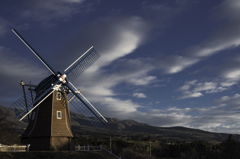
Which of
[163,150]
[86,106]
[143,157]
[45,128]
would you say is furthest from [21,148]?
[163,150]

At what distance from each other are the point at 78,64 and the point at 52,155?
648 inches

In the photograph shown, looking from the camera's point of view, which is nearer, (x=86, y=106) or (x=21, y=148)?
(x=21, y=148)

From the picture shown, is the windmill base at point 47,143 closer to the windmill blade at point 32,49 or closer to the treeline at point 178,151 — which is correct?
the windmill blade at point 32,49

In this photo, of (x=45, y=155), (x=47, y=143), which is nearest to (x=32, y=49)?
(x=47, y=143)

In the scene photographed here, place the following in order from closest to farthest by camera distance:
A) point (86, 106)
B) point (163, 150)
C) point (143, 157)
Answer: point (86, 106)
point (143, 157)
point (163, 150)

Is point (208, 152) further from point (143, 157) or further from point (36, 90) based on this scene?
point (36, 90)

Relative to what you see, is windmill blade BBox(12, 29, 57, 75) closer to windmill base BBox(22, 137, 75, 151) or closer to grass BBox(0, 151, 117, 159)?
windmill base BBox(22, 137, 75, 151)

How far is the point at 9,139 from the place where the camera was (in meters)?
40.0

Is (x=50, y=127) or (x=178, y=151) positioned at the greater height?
(x=50, y=127)

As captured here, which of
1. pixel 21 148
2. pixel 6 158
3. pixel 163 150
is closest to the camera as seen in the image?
pixel 6 158

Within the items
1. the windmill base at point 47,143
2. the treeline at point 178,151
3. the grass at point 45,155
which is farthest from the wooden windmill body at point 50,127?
the treeline at point 178,151

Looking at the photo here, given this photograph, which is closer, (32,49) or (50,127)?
(50,127)

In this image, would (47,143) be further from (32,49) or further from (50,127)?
(32,49)

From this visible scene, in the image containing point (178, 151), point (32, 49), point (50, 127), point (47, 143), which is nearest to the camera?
point (47, 143)
